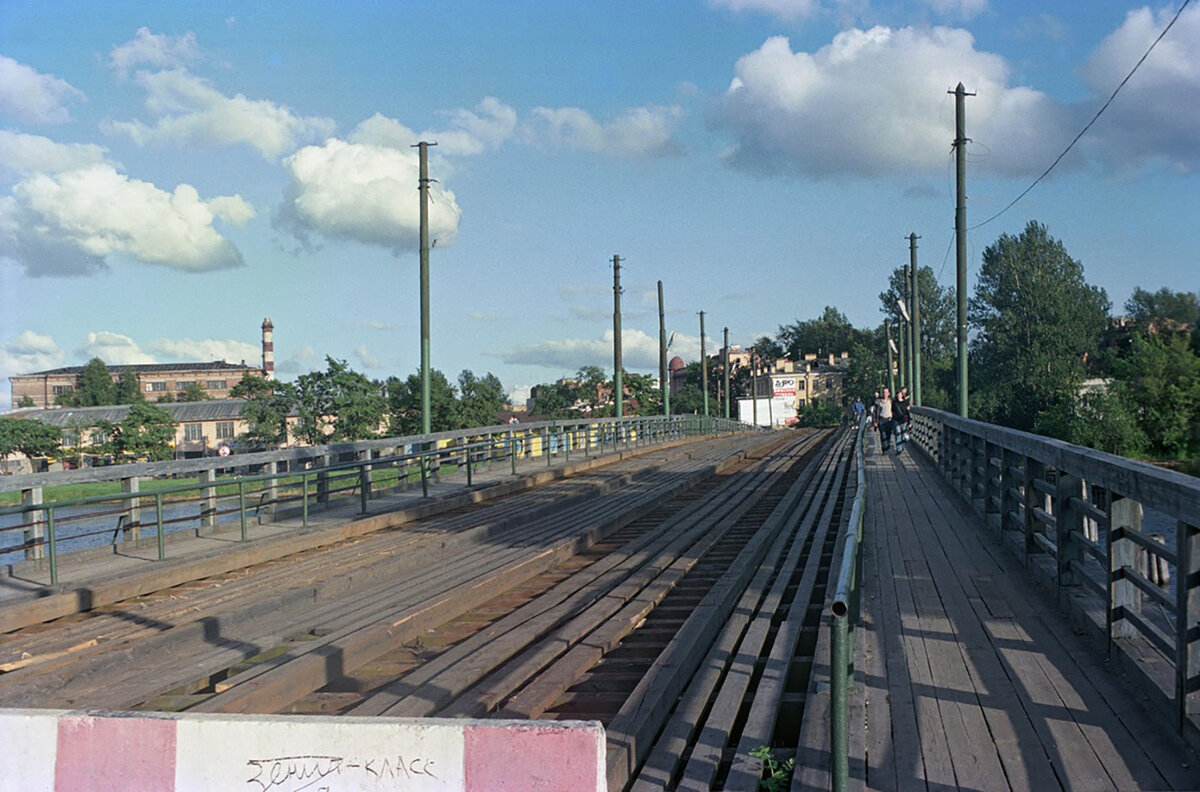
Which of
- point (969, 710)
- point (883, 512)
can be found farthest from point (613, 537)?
point (969, 710)

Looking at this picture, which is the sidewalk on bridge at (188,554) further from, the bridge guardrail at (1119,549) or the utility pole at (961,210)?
the utility pole at (961,210)

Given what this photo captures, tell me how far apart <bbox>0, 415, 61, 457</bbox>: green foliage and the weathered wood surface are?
270 ft

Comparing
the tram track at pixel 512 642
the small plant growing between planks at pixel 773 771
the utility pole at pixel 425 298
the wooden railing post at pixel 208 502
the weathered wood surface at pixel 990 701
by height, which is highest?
the utility pole at pixel 425 298

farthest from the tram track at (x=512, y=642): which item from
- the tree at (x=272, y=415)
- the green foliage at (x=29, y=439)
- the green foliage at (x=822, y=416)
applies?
the green foliage at (x=822, y=416)

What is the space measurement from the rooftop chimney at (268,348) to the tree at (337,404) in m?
74.8

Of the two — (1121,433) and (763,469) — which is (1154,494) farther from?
(1121,433)

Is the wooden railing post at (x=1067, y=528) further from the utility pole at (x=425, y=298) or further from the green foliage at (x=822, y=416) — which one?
the green foliage at (x=822, y=416)

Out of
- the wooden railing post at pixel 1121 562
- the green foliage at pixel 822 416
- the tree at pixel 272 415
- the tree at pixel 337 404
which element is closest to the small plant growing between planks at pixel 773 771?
the wooden railing post at pixel 1121 562

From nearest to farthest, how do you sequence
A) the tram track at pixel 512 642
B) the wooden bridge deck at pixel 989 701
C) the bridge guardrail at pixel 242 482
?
the wooden bridge deck at pixel 989 701
the tram track at pixel 512 642
the bridge guardrail at pixel 242 482

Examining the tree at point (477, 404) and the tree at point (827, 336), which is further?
the tree at point (827, 336)

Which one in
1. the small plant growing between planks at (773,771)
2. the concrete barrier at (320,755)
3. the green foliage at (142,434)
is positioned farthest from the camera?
the green foliage at (142,434)

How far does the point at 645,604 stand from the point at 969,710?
4.07 metres

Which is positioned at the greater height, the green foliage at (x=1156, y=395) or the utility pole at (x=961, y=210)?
the utility pole at (x=961, y=210)

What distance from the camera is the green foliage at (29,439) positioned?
7769 cm
